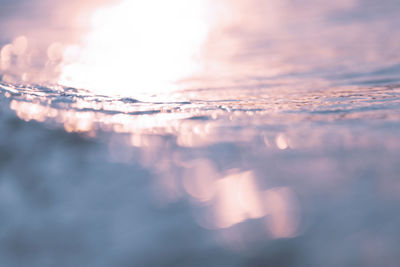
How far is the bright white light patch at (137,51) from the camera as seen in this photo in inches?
105

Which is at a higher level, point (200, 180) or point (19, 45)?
point (19, 45)

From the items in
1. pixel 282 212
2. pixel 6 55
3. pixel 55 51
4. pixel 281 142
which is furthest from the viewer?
pixel 55 51

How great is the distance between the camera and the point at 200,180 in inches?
39.1

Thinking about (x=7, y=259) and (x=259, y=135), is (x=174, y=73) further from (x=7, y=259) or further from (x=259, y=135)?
(x=7, y=259)

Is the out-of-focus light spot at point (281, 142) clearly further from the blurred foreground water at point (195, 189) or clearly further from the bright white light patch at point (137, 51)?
the bright white light patch at point (137, 51)

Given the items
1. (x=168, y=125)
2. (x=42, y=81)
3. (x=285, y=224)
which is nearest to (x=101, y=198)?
(x=285, y=224)

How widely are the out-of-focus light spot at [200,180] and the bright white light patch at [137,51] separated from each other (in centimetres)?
117

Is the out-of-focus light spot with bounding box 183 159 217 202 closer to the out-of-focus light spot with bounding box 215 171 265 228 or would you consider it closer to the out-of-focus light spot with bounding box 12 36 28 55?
the out-of-focus light spot with bounding box 215 171 265 228

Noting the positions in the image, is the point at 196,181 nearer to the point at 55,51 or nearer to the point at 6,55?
the point at 6,55

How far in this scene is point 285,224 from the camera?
802mm

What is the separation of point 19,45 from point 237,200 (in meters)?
3.89

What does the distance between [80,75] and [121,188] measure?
6.93 ft

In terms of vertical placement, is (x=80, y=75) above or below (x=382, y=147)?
above

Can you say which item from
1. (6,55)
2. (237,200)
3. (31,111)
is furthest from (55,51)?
(237,200)
